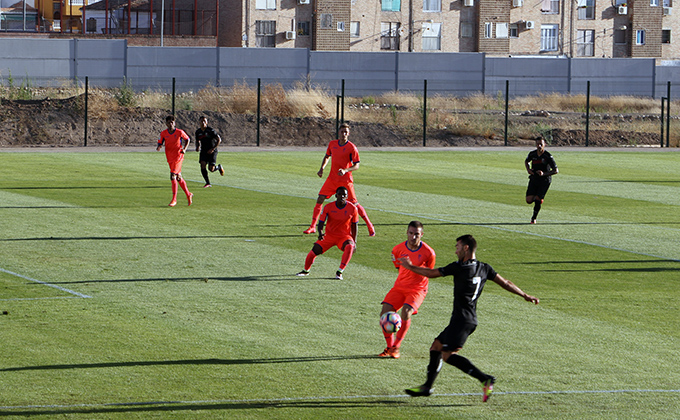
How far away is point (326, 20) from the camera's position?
78938mm

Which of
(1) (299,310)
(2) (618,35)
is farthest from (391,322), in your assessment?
(2) (618,35)

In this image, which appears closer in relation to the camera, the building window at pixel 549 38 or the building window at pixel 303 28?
the building window at pixel 303 28

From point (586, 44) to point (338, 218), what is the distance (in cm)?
7874

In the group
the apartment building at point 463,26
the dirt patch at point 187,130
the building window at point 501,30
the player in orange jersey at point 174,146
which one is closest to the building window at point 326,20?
the apartment building at point 463,26

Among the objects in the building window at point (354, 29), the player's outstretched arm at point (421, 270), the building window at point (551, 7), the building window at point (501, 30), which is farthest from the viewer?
the building window at point (551, 7)

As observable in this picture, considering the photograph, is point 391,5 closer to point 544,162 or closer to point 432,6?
point 432,6

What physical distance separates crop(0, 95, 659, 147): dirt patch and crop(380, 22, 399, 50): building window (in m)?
37.8

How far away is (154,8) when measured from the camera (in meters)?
78.2

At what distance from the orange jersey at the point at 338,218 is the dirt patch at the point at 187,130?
28.9 metres

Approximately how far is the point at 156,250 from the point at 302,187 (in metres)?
10.6

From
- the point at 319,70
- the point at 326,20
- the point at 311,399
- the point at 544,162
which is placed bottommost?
the point at 311,399

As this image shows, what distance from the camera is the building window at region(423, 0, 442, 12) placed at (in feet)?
270

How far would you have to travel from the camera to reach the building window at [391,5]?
267ft

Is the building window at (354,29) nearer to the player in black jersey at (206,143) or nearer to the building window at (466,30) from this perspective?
the building window at (466,30)
